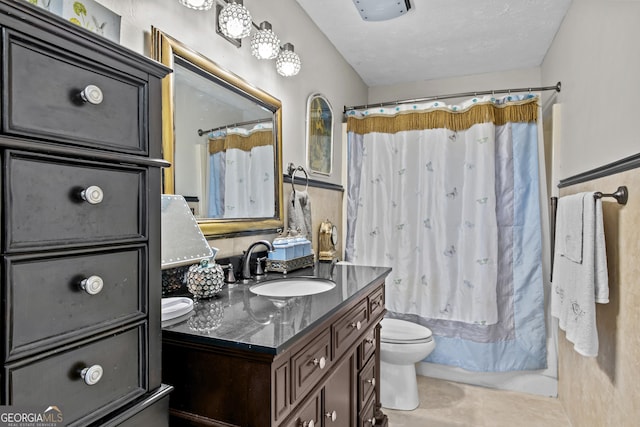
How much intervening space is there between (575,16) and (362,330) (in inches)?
78.0

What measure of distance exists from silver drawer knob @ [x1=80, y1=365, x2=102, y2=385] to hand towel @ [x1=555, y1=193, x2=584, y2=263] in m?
1.81

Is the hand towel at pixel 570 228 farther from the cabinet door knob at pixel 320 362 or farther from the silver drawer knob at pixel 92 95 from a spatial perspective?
the silver drawer knob at pixel 92 95

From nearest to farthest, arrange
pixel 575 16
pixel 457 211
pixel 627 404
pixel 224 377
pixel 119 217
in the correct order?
pixel 119 217, pixel 224 377, pixel 627 404, pixel 575 16, pixel 457 211

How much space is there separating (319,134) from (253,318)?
1591 millimetres

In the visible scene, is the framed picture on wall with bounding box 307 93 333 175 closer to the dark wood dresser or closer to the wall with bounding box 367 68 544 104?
the wall with bounding box 367 68 544 104

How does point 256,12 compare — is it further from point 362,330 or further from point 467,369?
point 467,369

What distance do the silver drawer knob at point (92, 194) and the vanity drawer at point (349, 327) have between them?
793 millimetres

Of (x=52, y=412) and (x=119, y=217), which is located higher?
(x=119, y=217)

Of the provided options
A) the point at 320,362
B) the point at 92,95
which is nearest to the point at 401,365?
the point at 320,362

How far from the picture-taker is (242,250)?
5.35 feet

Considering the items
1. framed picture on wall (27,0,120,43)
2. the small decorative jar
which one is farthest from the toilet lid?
framed picture on wall (27,0,120,43)

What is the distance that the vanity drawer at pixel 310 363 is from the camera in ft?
3.08

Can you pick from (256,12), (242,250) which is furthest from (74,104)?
(256,12)

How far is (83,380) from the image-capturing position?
0.58m
